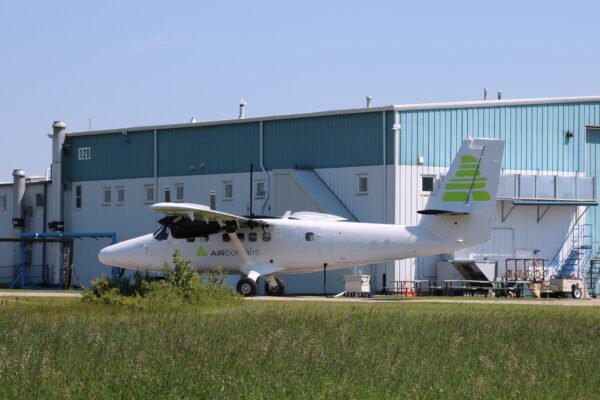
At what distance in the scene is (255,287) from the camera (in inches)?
1593

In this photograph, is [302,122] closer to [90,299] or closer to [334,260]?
[334,260]

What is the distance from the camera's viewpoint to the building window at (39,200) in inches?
2367

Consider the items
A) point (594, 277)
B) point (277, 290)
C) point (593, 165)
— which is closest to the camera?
point (277, 290)

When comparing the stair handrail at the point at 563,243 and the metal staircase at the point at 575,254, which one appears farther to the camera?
the metal staircase at the point at 575,254

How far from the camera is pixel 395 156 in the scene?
46.7 m

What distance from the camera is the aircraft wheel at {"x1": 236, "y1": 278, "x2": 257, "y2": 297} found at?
40.4 metres

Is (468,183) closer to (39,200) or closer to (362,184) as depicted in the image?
(362,184)

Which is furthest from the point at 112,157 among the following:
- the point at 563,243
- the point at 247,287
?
the point at 563,243

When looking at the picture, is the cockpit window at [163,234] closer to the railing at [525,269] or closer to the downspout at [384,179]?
the downspout at [384,179]

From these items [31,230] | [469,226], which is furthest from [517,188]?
A: [31,230]

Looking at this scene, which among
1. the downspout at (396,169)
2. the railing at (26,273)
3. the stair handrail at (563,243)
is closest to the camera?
the downspout at (396,169)

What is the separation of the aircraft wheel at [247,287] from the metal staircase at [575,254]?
50.5 ft

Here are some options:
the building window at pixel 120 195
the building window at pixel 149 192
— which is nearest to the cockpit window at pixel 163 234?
the building window at pixel 149 192

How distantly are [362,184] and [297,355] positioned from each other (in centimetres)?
2858
